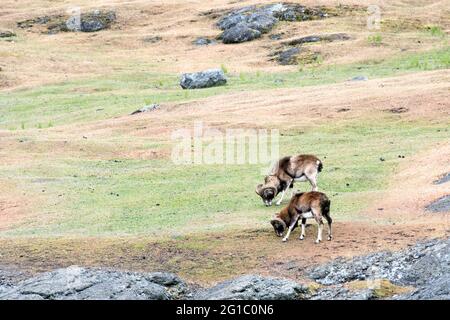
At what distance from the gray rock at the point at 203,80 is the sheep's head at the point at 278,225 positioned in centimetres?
3468

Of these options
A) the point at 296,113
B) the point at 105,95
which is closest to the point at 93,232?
the point at 296,113

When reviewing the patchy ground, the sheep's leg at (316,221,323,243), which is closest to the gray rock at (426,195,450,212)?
the patchy ground

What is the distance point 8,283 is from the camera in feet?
58.1

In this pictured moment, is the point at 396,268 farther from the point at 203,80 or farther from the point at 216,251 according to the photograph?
the point at 203,80

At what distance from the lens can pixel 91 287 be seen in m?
15.5

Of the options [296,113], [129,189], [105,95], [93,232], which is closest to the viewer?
[93,232]

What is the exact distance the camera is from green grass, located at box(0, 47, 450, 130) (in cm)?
4819

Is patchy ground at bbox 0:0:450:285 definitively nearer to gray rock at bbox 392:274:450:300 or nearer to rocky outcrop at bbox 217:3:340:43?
rocky outcrop at bbox 217:3:340:43

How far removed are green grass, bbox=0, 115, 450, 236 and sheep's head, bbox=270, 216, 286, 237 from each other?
1.14 m

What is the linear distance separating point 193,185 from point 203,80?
26.6 m

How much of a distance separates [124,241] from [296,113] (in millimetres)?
21834

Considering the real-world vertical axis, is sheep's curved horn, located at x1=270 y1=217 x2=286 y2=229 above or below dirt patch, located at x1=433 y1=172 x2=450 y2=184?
above

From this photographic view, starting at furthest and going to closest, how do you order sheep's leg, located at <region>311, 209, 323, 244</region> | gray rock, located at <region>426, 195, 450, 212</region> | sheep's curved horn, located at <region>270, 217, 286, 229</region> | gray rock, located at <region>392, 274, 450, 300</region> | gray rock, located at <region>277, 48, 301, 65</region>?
gray rock, located at <region>277, 48, 301, 65</region>
gray rock, located at <region>426, 195, 450, 212</region>
sheep's curved horn, located at <region>270, 217, 286, 229</region>
sheep's leg, located at <region>311, 209, 323, 244</region>
gray rock, located at <region>392, 274, 450, 300</region>

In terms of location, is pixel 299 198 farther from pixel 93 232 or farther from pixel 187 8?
pixel 187 8
